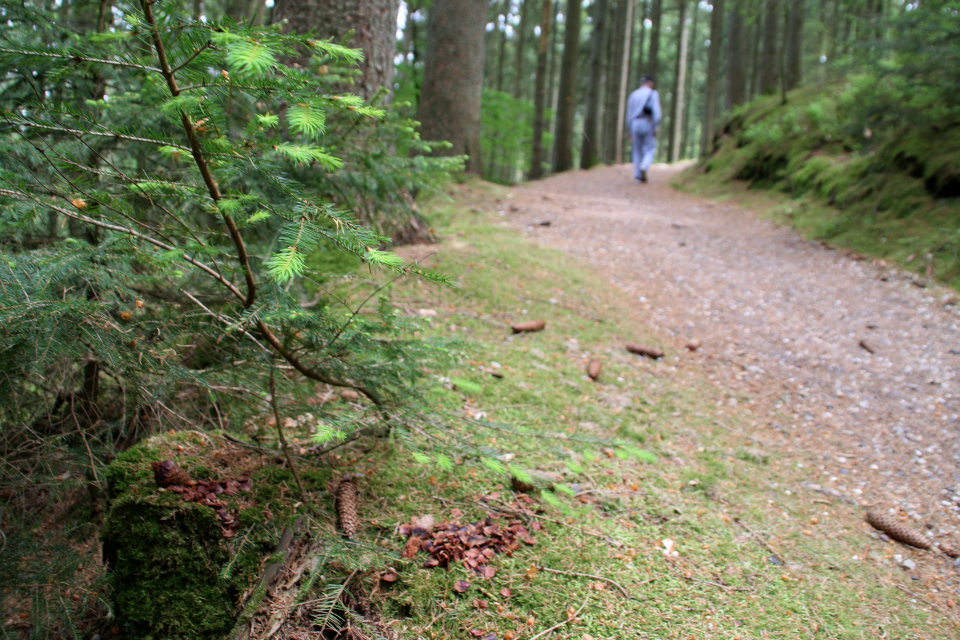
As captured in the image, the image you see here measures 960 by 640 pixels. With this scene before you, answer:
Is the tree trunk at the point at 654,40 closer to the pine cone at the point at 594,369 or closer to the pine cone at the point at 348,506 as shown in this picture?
the pine cone at the point at 594,369

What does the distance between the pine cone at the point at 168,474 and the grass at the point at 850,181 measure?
22.0 feet

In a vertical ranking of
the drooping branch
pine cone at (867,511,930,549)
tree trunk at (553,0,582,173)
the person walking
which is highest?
tree trunk at (553,0,582,173)

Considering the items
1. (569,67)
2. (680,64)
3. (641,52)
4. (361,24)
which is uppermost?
(641,52)

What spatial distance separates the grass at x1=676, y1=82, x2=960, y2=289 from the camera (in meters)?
6.19

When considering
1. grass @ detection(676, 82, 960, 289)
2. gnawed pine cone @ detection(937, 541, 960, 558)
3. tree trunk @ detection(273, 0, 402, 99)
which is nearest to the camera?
gnawed pine cone @ detection(937, 541, 960, 558)

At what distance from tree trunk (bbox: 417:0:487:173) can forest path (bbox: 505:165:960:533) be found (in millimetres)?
1658

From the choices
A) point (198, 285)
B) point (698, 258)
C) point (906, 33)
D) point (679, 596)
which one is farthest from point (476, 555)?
point (906, 33)

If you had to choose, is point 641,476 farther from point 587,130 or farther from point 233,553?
point 587,130

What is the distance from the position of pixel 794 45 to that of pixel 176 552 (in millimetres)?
16599

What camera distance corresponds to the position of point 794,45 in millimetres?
13641

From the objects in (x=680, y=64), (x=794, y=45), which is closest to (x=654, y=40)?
(x=680, y=64)

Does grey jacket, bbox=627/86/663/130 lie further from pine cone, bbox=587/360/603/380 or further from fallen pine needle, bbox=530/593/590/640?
fallen pine needle, bbox=530/593/590/640

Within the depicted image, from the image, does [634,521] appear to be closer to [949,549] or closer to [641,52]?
[949,549]

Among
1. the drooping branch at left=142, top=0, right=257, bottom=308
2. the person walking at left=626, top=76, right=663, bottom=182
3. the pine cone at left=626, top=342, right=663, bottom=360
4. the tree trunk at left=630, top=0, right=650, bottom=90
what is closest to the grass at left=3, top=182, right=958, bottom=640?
the pine cone at left=626, top=342, right=663, bottom=360
